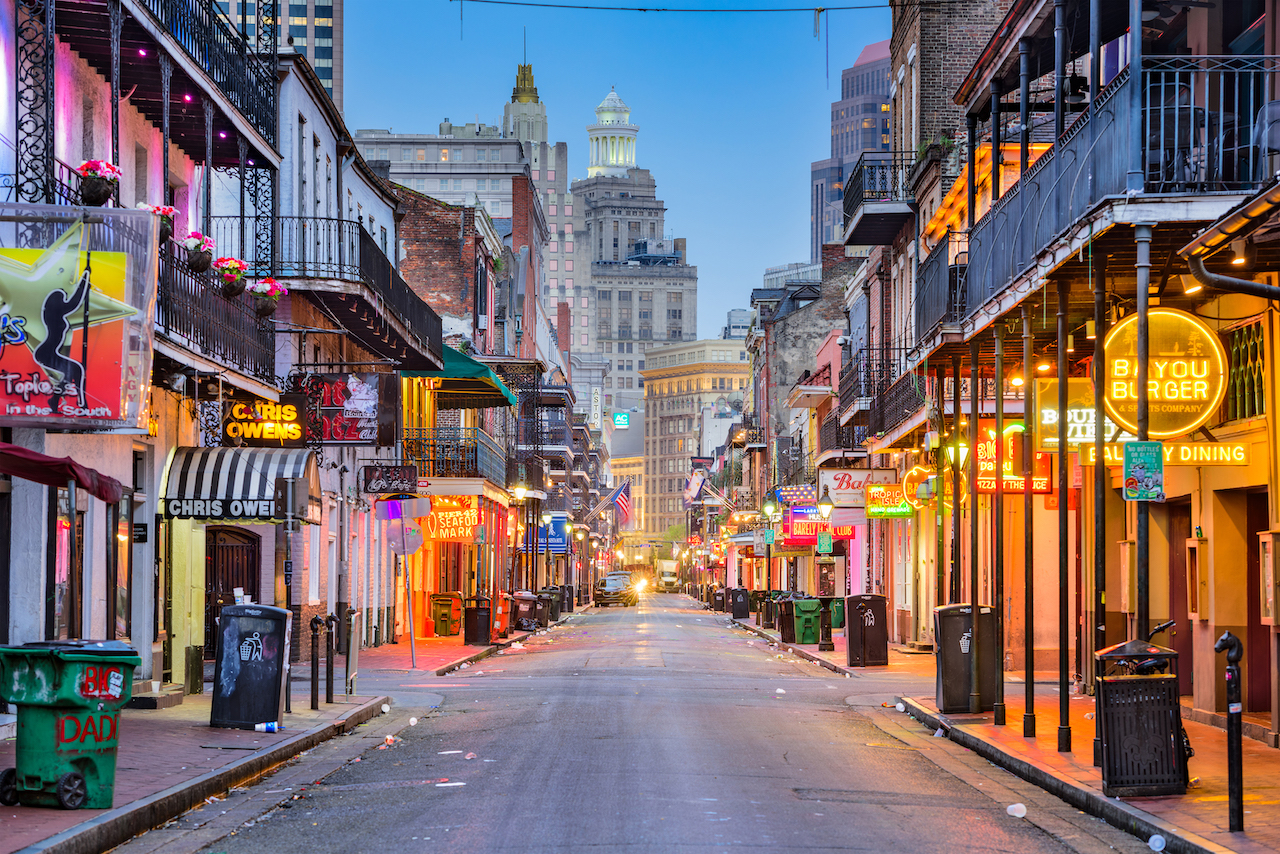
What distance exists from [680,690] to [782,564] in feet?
171

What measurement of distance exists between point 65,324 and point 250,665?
379 centimetres

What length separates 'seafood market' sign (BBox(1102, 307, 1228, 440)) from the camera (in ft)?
40.9

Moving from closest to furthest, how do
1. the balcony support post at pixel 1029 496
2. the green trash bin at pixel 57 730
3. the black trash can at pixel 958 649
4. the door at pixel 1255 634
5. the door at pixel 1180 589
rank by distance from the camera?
the green trash bin at pixel 57 730, the balcony support post at pixel 1029 496, the door at pixel 1255 634, the black trash can at pixel 958 649, the door at pixel 1180 589

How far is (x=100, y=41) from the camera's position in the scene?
1608 centimetres

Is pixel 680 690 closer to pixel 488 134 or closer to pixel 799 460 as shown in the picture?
pixel 799 460

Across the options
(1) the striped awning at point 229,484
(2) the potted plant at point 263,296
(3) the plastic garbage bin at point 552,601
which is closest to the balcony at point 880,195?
(2) the potted plant at point 263,296

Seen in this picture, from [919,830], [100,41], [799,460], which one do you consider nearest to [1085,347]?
[919,830]

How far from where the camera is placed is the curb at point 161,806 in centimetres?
867

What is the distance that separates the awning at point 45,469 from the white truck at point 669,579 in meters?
139

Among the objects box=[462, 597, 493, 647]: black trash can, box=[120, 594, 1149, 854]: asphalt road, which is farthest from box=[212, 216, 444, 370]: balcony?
box=[120, 594, 1149, 854]: asphalt road

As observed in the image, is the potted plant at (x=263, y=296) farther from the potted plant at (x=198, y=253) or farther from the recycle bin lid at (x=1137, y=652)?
the recycle bin lid at (x=1137, y=652)

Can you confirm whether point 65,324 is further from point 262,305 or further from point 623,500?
point 623,500

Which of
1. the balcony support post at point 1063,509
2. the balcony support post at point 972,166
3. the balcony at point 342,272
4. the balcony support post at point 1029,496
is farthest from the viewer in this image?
the balcony at point 342,272

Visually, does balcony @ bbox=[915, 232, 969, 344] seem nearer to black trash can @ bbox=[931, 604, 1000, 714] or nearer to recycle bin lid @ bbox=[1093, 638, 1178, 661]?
black trash can @ bbox=[931, 604, 1000, 714]
